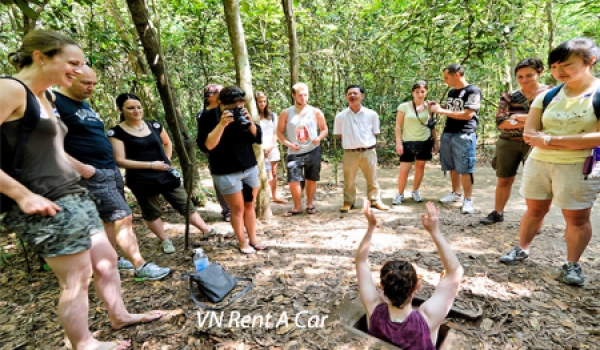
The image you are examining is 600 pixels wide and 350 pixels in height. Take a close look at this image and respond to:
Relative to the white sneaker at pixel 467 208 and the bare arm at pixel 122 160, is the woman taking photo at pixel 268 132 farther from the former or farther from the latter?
the white sneaker at pixel 467 208

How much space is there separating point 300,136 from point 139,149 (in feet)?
7.50

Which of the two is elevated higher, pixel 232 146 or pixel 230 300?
pixel 232 146

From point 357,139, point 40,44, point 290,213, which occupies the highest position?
point 40,44

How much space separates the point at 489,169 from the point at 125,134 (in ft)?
26.8

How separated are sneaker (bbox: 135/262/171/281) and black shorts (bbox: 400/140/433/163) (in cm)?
398

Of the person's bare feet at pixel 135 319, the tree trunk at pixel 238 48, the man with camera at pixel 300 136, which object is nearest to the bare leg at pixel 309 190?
the man with camera at pixel 300 136

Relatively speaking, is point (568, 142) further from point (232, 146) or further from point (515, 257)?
point (232, 146)

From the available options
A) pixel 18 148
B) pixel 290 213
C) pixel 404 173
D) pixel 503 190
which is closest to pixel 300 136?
pixel 290 213

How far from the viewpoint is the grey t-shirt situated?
15.5ft

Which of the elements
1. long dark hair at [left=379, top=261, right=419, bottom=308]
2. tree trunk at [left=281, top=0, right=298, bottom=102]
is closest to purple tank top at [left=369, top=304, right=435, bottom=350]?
long dark hair at [left=379, top=261, right=419, bottom=308]

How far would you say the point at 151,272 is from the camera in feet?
9.77

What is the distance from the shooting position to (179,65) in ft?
30.2

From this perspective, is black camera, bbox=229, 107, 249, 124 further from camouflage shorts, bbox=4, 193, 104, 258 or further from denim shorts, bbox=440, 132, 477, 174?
denim shorts, bbox=440, 132, 477, 174

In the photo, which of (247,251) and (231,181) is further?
(247,251)
